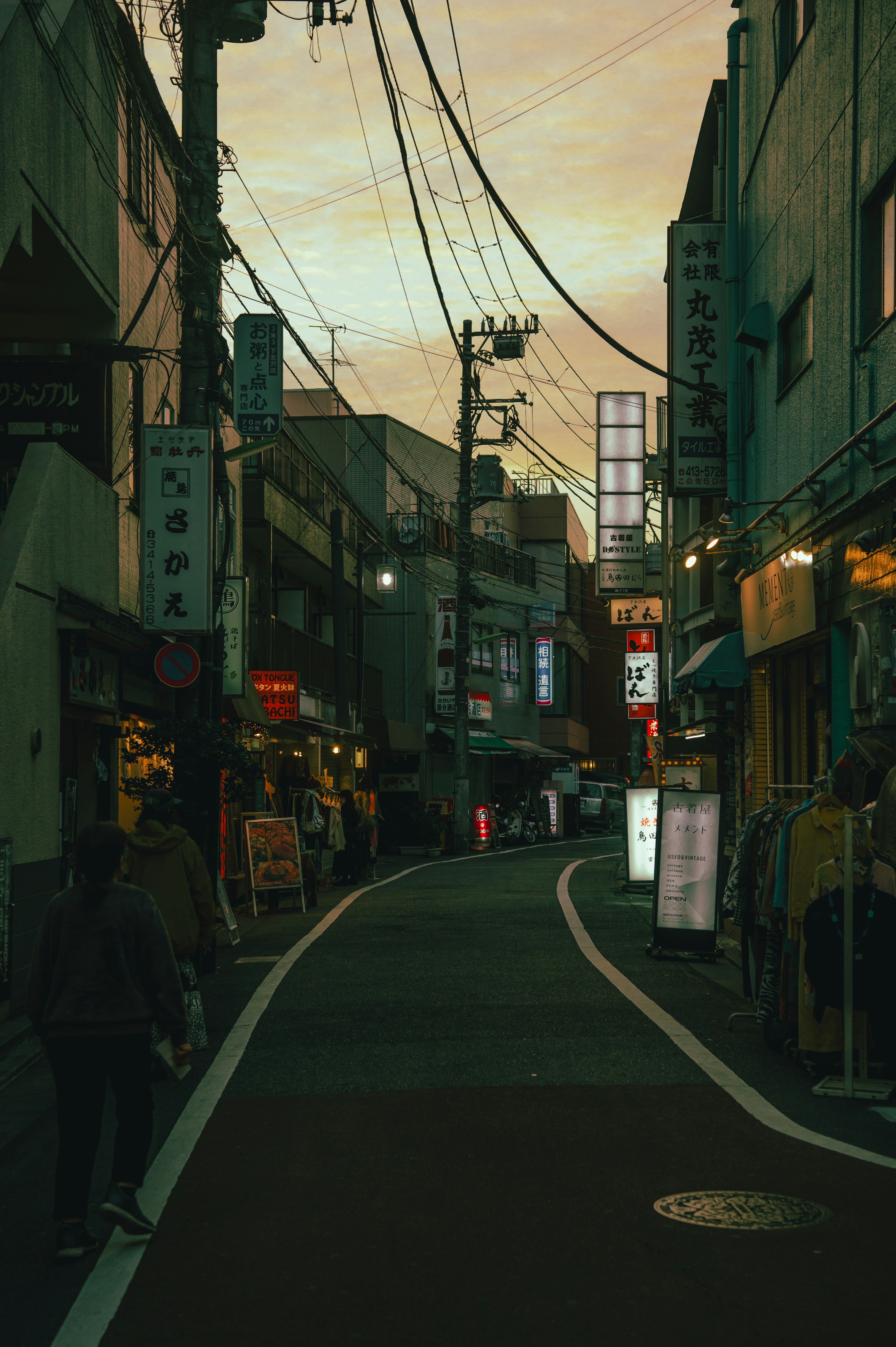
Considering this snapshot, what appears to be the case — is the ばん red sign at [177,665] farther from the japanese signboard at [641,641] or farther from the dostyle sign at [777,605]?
the japanese signboard at [641,641]

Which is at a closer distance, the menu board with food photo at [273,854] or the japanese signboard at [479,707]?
the menu board with food photo at [273,854]

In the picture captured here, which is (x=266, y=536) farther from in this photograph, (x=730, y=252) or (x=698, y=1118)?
(x=698, y=1118)

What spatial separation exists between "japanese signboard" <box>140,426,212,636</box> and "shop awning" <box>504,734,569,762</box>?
3093cm

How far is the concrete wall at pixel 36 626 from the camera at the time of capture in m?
10.6

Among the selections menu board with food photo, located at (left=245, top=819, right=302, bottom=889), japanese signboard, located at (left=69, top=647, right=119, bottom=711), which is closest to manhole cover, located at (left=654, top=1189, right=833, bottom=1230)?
japanese signboard, located at (left=69, top=647, right=119, bottom=711)

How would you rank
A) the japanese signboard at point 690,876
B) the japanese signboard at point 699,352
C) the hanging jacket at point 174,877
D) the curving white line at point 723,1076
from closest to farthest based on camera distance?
the curving white line at point 723,1076, the hanging jacket at point 174,877, the japanese signboard at point 690,876, the japanese signboard at point 699,352

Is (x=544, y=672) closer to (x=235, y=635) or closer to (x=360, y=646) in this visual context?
(x=360, y=646)

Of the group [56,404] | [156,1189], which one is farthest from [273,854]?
[156,1189]

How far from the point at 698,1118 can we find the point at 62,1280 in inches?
136

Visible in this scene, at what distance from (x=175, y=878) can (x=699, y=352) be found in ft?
41.4

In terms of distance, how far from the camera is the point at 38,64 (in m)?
12.4

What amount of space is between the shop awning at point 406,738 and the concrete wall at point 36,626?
25419 millimetres

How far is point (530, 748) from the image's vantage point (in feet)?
155

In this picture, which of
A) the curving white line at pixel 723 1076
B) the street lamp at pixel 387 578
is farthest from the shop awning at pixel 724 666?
the street lamp at pixel 387 578
